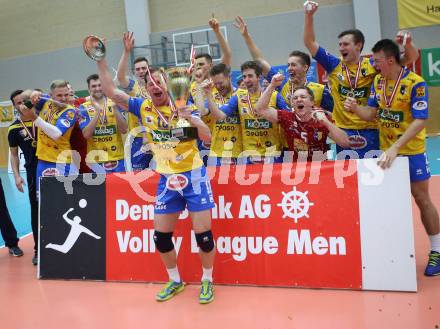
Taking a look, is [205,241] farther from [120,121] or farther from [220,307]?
[120,121]

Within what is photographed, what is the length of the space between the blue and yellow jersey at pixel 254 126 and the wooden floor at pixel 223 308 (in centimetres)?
148

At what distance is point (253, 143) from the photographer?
4.86 meters

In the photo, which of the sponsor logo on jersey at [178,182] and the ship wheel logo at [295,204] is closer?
the sponsor logo on jersey at [178,182]

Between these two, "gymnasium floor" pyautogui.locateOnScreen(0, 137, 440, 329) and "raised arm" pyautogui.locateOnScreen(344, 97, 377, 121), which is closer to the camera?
"gymnasium floor" pyautogui.locateOnScreen(0, 137, 440, 329)

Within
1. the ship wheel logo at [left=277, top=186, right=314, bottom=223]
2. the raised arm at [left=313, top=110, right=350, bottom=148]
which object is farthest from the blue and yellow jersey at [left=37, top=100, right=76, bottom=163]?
the raised arm at [left=313, top=110, right=350, bottom=148]

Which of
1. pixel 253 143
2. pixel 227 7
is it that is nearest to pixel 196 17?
pixel 227 7

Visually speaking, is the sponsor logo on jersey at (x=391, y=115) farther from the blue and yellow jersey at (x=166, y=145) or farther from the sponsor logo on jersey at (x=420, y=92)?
the blue and yellow jersey at (x=166, y=145)

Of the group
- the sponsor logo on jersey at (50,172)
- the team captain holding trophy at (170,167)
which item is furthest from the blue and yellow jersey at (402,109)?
the sponsor logo on jersey at (50,172)

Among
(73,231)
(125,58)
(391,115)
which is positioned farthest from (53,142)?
(391,115)

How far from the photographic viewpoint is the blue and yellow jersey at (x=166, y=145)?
3869 mm

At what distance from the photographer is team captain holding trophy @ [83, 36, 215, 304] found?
3826 mm

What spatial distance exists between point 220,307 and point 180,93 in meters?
1.77

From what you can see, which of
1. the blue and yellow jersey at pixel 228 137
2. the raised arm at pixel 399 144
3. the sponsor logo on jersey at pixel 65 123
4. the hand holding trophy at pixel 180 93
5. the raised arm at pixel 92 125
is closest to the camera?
the hand holding trophy at pixel 180 93

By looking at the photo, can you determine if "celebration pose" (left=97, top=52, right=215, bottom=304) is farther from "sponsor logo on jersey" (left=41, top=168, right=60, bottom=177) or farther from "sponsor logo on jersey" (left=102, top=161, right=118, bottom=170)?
"sponsor logo on jersey" (left=102, top=161, right=118, bottom=170)
